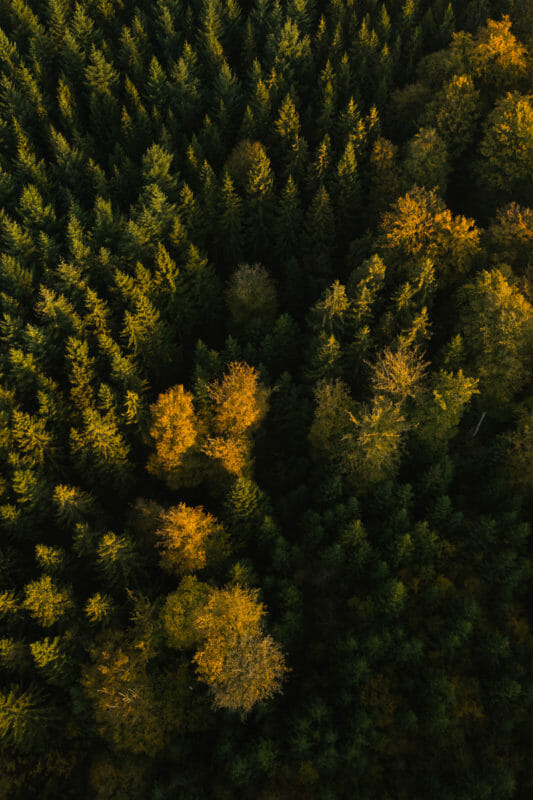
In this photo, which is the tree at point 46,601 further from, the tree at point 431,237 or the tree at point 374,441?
the tree at point 431,237

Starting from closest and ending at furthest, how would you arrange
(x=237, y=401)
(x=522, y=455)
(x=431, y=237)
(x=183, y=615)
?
(x=183, y=615), (x=522, y=455), (x=237, y=401), (x=431, y=237)

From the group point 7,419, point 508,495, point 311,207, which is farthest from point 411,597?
point 311,207

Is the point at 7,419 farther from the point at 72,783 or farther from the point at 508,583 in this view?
the point at 508,583

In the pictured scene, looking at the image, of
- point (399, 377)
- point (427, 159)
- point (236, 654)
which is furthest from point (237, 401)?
point (427, 159)

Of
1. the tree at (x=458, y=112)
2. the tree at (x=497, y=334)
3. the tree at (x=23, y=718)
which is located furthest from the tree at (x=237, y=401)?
the tree at (x=458, y=112)

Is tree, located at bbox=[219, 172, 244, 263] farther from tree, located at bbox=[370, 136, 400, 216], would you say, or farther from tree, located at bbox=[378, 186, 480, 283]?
tree, located at bbox=[378, 186, 480, 283]

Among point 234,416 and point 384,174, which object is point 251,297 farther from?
point 384,174
